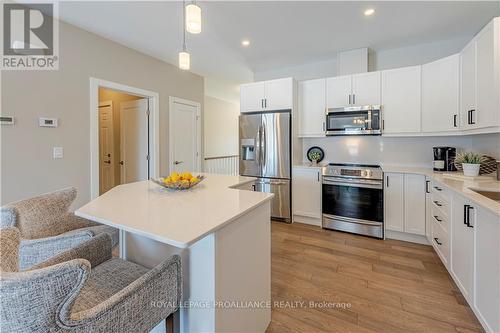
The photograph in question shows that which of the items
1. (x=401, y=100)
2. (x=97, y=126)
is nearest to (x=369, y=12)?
(x=401, y=100)

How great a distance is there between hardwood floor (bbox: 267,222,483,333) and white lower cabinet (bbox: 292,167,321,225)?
66cm

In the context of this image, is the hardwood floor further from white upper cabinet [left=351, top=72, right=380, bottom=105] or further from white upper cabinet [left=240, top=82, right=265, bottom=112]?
white upper cabinet [left=240, top=82, right=265, bottom=112]

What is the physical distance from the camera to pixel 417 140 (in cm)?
346

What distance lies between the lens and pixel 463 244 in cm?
182

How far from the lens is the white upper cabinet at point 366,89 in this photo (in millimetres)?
3371

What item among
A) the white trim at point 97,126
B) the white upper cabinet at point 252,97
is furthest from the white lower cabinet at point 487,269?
the white trim at point 97,126

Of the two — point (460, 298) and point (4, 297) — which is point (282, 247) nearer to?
point (460, 298)

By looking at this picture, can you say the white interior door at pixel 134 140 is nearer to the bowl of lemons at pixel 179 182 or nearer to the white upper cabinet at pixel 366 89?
the bowl of lemons at pixel 179 182

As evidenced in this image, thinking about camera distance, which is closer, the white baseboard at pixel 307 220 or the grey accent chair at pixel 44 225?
the grey accent chair at pixel 44 225

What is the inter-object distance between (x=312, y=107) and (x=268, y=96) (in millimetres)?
769

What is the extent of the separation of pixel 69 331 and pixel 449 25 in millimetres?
4354

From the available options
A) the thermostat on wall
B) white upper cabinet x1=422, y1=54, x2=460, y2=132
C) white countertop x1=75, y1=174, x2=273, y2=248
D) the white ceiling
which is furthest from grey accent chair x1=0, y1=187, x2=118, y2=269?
white upper cabinet x1=422, y1=54, x2=460, y2=132

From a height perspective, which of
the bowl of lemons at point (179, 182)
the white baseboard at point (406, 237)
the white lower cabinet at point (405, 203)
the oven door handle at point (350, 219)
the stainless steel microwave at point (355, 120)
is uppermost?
the stainless steel microwave at point (355, 120)

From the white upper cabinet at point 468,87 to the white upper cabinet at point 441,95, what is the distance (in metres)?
0.12
